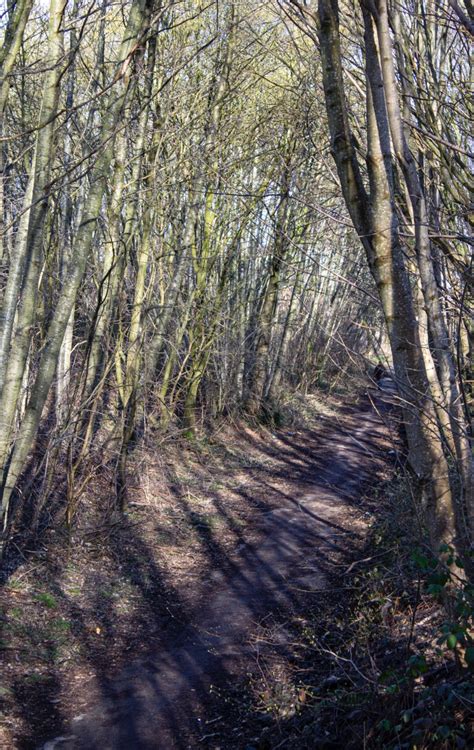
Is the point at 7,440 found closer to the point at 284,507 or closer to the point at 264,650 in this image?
the point at 264,650

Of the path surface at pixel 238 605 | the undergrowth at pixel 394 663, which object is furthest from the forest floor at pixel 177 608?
the undergrowth at pixel 394 663

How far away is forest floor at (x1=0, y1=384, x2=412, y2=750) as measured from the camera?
4.92 meters

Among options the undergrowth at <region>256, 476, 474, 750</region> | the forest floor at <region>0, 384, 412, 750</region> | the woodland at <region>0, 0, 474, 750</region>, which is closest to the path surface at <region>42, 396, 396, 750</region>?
the forest floor at <region>0, 384, 412, 750</region>

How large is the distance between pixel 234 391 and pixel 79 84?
7.14 metres

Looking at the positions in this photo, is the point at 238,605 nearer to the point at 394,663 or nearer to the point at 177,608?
the point at 177,608

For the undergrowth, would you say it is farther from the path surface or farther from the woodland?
the path surface

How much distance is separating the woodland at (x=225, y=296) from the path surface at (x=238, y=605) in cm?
20

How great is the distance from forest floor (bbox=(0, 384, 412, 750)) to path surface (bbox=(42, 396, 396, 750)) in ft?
0.06

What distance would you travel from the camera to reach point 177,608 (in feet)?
23.7

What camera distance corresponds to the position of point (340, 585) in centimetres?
780

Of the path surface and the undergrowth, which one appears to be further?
the path surface

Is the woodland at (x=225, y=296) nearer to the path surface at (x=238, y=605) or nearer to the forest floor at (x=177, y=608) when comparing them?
the forest floor at (x=177, y=608)

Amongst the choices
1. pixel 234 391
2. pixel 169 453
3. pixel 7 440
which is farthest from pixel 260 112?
pixel 7 440

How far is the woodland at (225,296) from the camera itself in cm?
377
